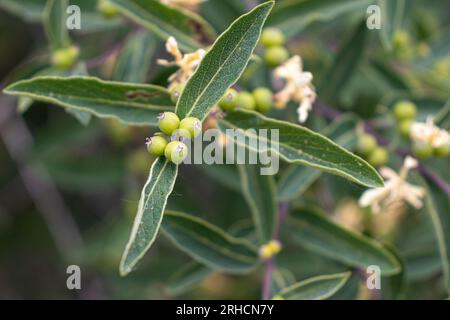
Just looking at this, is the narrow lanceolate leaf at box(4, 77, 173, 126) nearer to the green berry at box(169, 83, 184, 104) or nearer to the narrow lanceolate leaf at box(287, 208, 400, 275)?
the green berry at box(169, 83, 184, 104)

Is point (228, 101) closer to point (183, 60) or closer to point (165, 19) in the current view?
point (183, 60)

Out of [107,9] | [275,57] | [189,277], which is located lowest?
[189,277]

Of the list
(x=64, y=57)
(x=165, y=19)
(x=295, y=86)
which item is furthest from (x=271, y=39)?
(x=64, y=57)

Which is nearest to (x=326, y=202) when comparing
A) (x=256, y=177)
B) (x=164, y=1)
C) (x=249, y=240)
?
(x=249, y=240)

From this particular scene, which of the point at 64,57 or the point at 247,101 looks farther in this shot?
the point at 64,57

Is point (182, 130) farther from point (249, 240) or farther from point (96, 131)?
point (96, 131)

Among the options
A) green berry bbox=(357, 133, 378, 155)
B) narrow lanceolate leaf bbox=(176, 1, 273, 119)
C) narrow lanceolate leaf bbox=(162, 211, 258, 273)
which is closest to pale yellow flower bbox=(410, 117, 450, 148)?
green berry bbox=(357, 133, 378, 155)
